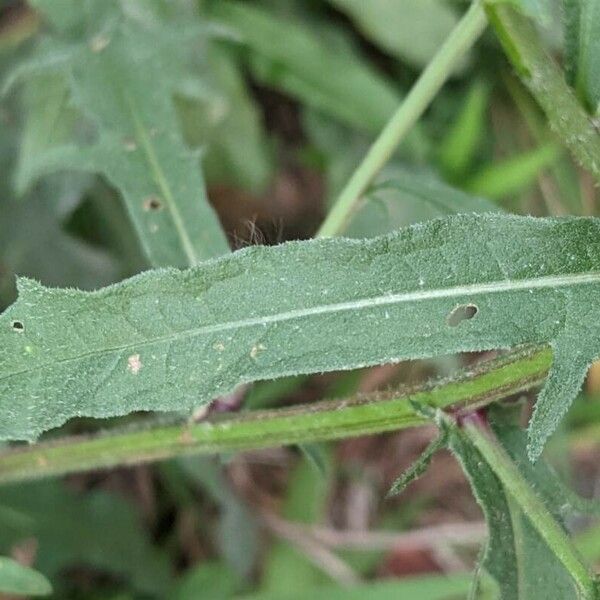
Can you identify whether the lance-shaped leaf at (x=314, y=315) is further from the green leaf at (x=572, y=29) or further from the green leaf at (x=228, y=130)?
the green leaf at (x=228, y=130)

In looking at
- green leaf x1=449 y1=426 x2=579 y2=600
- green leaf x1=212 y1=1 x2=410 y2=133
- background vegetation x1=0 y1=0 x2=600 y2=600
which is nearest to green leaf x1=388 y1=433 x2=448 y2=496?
green leaf x1=449 y1=426 x2=579 y2=600

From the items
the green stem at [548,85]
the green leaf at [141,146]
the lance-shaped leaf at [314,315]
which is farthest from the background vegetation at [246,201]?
the lance-shaped leaf at [314,315]

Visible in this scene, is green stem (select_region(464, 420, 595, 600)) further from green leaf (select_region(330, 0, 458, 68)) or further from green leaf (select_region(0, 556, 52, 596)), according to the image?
green leaf (select_region(330, 0, 458, 68))

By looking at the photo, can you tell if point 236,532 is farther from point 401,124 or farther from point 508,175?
point 401,124

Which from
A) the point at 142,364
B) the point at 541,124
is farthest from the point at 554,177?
the point at 142,364

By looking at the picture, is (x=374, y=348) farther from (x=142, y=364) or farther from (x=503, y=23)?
(x=503, y=23)

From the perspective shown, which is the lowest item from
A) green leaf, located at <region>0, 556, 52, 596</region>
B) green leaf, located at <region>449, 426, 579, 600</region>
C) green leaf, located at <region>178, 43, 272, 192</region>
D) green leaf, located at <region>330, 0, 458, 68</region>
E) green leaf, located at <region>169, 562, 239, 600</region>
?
green leaf, located at <region>449, 426, 579, 600</region>

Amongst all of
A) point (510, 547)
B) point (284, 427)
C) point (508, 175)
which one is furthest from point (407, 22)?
point (510, 547)
